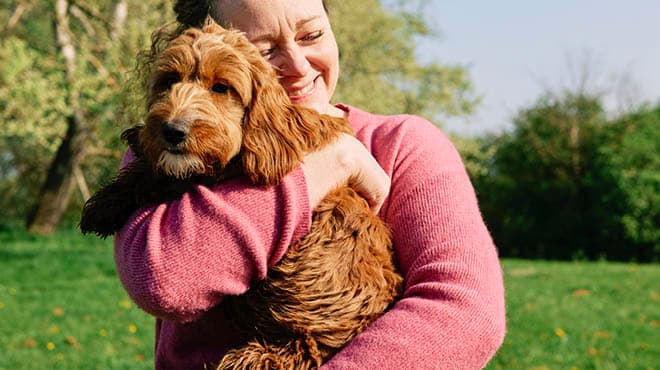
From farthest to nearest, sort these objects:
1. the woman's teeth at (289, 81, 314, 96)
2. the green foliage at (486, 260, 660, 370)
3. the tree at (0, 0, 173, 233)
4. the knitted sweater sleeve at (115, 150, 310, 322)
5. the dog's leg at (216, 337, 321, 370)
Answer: the tree at (0, 0, 173, 233)
the green foliage at (486, 260, 660, 370)
the woman's teeth at (289, 81, 314, 96)
the dog's leg at (216, 337, 321, 370)
the knitted sweater sleeve at (115, 150, 310, 322)

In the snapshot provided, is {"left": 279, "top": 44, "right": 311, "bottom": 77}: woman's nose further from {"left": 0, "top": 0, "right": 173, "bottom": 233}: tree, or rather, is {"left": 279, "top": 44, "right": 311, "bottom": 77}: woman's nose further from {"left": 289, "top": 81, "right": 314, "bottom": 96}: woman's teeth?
{"left": 0, "top": 0, "right": 173, "bottom": 233}: tree

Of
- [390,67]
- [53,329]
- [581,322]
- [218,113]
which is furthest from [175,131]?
[390,67]

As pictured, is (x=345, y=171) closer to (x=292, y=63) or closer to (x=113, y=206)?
(x=292, y=63)

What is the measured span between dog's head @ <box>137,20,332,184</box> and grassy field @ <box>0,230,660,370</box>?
6997 mm

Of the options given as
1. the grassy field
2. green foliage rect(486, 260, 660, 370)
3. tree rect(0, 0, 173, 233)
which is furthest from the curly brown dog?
tree rect(0, 0, 173, 233)

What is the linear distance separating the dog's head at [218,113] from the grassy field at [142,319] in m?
7.00

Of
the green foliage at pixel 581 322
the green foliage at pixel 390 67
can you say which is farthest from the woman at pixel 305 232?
the green foliage at pixel 390 67

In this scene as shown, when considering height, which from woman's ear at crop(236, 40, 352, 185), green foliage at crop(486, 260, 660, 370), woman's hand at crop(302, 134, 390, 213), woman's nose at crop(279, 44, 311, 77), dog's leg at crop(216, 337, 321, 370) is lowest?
green foliage at crop(486, 260, 660, 370)

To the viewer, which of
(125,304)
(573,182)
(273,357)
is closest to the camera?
(273,357)

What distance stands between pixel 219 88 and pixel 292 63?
1.16 feet

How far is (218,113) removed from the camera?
2.31 metres

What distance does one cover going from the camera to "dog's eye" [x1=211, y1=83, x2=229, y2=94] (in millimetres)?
2381

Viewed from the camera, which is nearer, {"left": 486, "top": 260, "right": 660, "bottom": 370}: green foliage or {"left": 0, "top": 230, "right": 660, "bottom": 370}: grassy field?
{"left": 0, "top": 230, "right": 660, "bottom": 370}: grassy field

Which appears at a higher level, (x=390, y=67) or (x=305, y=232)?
(x=305, y=232)
